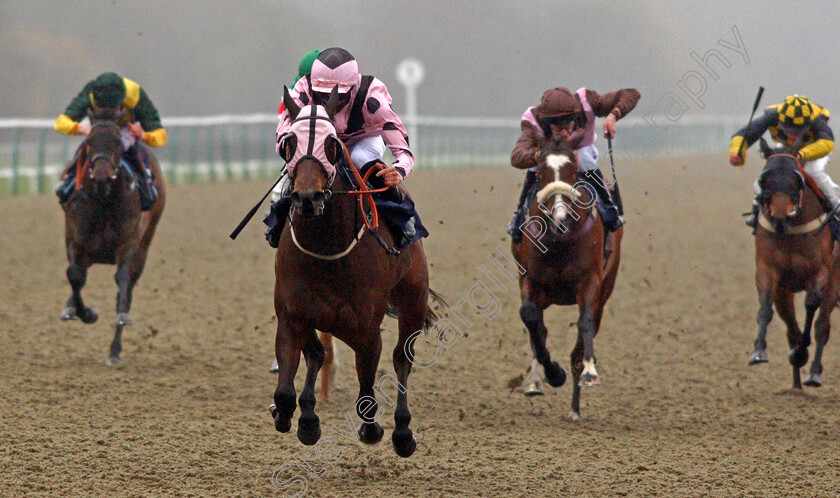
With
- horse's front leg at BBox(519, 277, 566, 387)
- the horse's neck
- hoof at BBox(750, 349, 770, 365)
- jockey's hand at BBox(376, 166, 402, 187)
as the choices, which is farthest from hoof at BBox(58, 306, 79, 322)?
hoof at BBox(750, 349, 770, 365)

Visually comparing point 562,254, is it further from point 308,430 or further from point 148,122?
point 148,122

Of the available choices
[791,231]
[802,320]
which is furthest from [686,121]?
[791,231]

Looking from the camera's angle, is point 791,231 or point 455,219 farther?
point 455,219

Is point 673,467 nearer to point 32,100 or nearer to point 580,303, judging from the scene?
point 580,303

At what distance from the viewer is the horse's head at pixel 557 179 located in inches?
264

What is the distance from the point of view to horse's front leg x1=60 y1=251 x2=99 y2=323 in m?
8.37

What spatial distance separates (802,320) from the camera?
37.2 feet

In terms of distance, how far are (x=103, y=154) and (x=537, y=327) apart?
10.8 ft

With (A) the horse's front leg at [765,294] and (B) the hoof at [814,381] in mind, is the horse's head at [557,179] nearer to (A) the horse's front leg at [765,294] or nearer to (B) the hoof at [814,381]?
(A) the horse's front leg at [765,294]

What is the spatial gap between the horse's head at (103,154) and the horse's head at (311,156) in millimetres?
3775

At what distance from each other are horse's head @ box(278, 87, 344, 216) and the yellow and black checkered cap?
432 centimetres

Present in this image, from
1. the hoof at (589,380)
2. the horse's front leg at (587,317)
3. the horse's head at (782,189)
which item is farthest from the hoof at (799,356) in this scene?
the hoof at (589,380)

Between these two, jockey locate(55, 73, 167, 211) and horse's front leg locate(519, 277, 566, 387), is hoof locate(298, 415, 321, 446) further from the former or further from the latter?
jockey locate(55, 73, 167, 211)

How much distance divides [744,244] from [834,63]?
4761cm
